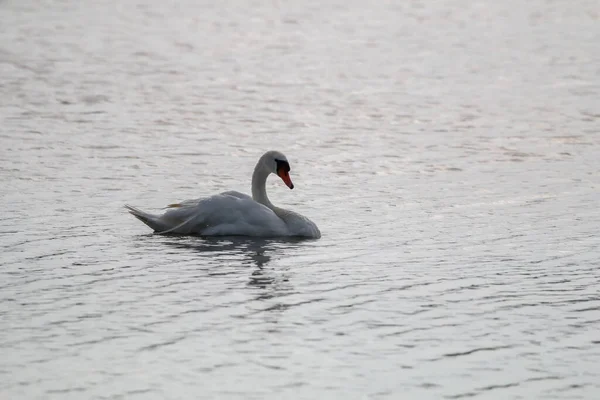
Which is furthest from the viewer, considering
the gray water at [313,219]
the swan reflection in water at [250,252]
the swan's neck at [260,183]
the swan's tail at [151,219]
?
the swan's neck at [260,183]

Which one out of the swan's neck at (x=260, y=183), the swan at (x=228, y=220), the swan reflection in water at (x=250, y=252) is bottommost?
the swan reflection in water at (x=250, y=252)

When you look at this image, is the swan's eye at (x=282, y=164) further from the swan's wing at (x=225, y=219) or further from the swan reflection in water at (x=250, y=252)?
the swan reflection in water at (x=250, y=252)

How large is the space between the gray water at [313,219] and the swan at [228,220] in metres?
0.18

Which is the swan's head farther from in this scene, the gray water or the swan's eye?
the gray water

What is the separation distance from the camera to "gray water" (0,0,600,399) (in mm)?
8641

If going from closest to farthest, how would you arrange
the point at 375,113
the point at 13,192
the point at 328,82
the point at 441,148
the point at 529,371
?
the point at 529,371 → the point at 13,192 → the point at 441,148 → the point at 375,113 → the point at 328,82

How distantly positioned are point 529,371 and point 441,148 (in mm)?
10343

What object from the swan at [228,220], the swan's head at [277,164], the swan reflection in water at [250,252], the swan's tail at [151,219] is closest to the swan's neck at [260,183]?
the swan's head at [277,164]

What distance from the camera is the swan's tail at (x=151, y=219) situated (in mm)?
13164

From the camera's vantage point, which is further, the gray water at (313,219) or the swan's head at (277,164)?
the swan's head at (277,164)

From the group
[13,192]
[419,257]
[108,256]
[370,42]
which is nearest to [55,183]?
[13,192]

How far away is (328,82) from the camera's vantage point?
25812 mm

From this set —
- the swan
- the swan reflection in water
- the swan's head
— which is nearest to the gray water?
the swan reflection in water

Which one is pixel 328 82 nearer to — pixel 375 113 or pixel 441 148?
pixel 375 113
